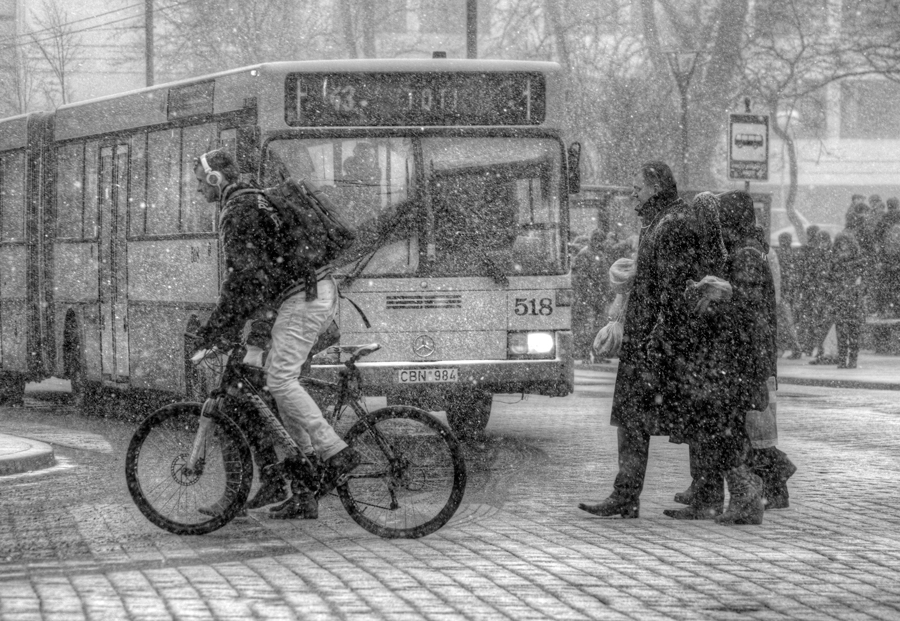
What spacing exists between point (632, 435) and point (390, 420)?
1.33 meters

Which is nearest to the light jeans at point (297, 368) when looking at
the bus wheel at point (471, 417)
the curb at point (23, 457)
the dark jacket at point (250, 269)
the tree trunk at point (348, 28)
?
the dark jacket at point (250, 269)

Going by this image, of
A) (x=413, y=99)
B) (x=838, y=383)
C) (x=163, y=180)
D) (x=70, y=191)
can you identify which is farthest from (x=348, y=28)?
(x=413, y=99)

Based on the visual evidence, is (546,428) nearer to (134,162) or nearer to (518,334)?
(518,334)

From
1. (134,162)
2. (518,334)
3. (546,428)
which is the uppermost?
(134,162)

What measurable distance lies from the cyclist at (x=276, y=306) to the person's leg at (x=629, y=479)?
1.41m

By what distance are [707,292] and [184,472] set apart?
8.52ft

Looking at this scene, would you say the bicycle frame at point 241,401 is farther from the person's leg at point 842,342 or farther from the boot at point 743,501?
the person's leg at point 842,342

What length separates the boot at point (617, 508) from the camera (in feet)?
27.0

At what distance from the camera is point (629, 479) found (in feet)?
26.9

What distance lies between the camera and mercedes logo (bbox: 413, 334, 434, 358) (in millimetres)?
12039

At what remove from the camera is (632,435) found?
8.23m

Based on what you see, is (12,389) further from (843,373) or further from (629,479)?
(629,479)

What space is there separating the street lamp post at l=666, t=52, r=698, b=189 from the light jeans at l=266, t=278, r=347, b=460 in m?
15.8

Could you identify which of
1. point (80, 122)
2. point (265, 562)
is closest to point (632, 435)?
point (265, 562)
